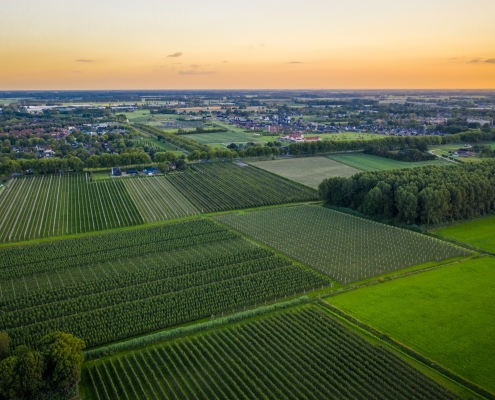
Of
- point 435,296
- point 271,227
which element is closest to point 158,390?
point 435,296

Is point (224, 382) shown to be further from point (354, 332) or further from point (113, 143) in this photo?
point (113, 143)

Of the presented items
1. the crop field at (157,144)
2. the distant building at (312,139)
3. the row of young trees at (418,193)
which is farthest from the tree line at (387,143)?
the row of young trees at (418,193)

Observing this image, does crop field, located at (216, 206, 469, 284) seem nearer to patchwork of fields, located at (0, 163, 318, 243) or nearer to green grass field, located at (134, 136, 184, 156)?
patchwork of fields, located at (0, 163, 318, 243)

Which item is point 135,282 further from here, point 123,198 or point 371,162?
point 371,162

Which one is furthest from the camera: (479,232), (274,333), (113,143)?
(113,143)

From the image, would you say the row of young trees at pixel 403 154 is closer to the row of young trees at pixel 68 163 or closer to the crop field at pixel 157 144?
the crop field at pixel 157 144
